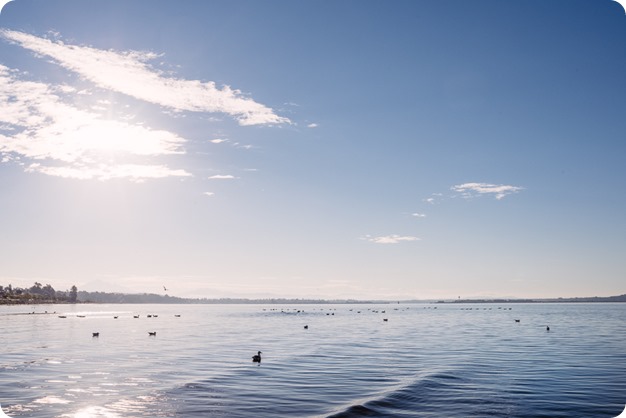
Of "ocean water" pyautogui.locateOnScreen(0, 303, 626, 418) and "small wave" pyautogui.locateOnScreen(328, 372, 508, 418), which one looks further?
"ocean water" pyautogui.locateOnScreen(0, 303, 626, 418)

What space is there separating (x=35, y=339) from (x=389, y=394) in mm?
69332

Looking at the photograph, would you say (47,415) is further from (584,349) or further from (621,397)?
(584,349)

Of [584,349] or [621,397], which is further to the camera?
[584,349]

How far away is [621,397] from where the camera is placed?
112ft

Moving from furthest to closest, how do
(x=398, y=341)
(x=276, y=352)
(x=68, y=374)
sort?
(x=398, y=341) → (x=276, y=352) → (x=68, y=374)

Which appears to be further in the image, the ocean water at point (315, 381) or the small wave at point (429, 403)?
the ocean water at point (315, 381)

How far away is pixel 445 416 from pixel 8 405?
27607mm

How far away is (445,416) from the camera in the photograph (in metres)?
29.0

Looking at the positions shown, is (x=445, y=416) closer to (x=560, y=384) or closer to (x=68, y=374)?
(x=560, y=384)

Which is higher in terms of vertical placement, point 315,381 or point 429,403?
point 429,403

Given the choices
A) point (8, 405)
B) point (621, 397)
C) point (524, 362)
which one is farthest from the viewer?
point (524, 362)

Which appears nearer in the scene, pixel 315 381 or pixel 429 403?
pixel 429 403

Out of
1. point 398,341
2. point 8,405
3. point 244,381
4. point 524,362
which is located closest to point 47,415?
point 8,405

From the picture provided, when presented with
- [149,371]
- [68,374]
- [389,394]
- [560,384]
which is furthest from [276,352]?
[560,384]
